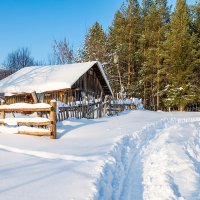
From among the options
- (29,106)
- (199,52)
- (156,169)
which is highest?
(199,52)

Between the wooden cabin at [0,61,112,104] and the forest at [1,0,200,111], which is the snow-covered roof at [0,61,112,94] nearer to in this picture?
the wooden cabin at [0,61,112,104]

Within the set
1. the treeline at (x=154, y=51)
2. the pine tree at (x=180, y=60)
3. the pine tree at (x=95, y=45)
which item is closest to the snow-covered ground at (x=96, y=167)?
the pine tree at (x=180, y=60)

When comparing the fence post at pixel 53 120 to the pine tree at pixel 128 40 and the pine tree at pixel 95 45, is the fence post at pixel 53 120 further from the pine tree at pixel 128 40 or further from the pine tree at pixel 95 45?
the pine tree at pixel 95 45

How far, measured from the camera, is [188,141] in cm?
1184

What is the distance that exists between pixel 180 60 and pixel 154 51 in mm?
5592

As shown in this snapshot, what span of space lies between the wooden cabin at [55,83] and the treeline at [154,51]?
26.9ft

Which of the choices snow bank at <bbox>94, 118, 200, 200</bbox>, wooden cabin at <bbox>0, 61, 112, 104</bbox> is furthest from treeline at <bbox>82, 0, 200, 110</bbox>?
snow bank at <bbox>94, 118, 200, 200</bbox>

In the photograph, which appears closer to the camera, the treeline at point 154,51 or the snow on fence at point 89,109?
the snow on fence at point 89,109

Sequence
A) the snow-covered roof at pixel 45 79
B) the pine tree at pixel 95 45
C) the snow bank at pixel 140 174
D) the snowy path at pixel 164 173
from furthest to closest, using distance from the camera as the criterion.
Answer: the pine tree at pixel 95 45 < the snow-covered roof at pixel 45 79 < the snowy path at pixel 164 173 < the snow bank at pixel 140 174

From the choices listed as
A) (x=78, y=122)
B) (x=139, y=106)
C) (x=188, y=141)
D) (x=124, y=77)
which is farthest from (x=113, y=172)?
(x=124, y=77)

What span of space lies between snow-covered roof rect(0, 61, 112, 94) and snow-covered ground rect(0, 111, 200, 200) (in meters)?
15.4

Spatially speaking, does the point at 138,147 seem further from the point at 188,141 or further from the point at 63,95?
the point at 63,95

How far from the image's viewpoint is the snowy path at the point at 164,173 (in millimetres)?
5980

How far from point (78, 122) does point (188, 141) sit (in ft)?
16.6
